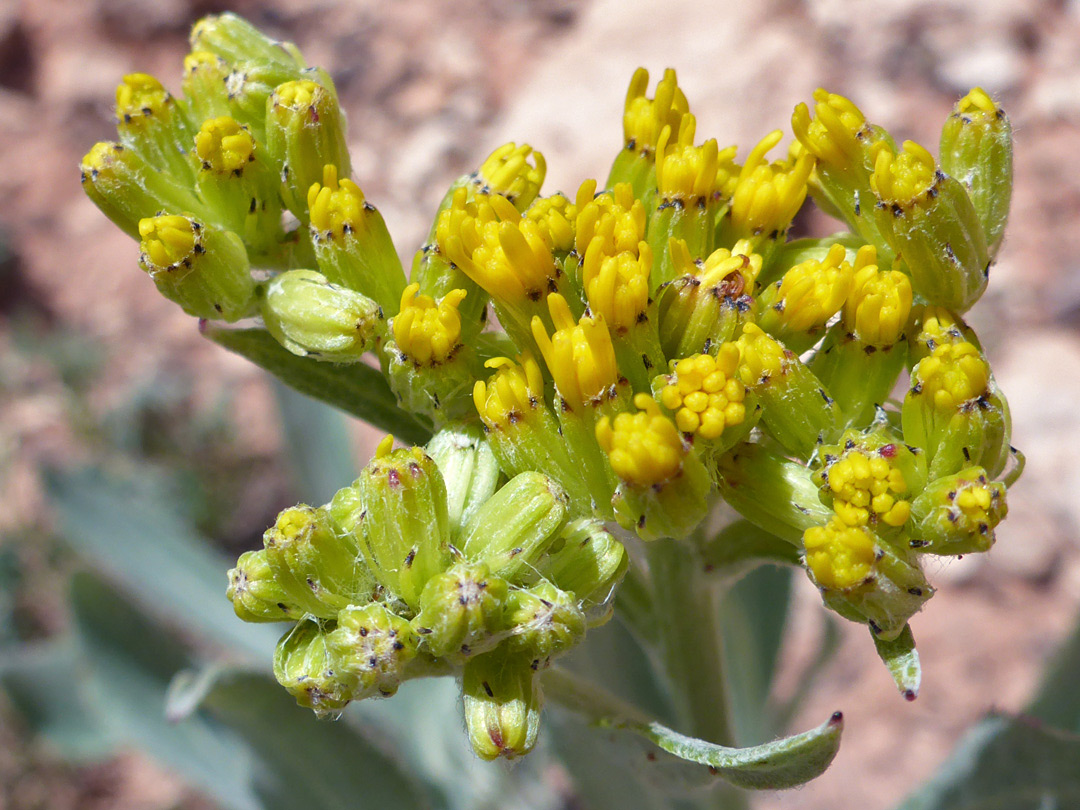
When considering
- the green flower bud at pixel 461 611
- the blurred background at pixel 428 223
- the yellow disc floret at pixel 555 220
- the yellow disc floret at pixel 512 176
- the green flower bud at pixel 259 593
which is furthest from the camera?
the blurred background at pixel 428 223

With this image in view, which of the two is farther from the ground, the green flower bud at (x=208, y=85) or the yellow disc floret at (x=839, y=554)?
the green flower bud at (x=208, y=85)

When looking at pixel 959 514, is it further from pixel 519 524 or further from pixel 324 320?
pixel 324 320

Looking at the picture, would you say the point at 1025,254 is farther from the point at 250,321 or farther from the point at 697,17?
the point at 250,321

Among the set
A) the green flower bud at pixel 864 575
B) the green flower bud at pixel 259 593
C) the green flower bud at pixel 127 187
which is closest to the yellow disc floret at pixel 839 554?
the green flower bud at pixel 864 575

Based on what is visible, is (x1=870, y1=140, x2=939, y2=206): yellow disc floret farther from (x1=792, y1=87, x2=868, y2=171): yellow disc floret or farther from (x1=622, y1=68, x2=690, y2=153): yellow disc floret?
(x1=622, y1=68, x2=690, y2=153): yellow disc floret

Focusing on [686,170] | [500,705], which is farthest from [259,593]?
[686,170]

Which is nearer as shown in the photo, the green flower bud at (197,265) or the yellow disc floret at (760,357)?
the yellow disc floret at (760,357)

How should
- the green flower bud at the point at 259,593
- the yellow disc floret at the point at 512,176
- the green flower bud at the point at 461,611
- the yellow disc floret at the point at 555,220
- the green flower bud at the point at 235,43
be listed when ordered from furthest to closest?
the green flower bud at the point at 235,43, the yellow disc floret at the point at 512,176, the yellow disc floret at the point at 555,220, the green flower bud at the point at 259,593, the green flower bud at the point at 461,611

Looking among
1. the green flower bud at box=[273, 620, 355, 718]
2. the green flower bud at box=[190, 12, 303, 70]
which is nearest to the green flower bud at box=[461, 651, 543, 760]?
the green flower bud at box=[273, 620, 355, 718]

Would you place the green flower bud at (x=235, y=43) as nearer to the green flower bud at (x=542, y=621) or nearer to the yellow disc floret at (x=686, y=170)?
the yellow disc floret at (x=686, y=170)
